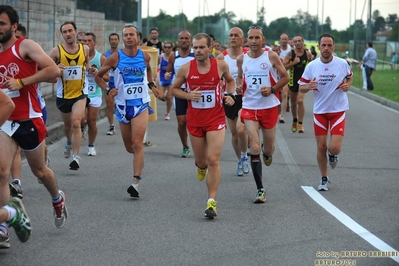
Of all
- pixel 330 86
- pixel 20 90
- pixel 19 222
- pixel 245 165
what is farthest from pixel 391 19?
pixel 19 222

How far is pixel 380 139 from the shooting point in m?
18.1

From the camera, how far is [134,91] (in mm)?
11359

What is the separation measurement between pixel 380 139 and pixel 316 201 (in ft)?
25.9

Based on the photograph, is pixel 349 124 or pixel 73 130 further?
pixel 349 124

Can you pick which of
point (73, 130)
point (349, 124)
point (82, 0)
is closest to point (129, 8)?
point (82, 0)

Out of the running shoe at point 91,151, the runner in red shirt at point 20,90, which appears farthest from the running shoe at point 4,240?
the running shoe at point 91,151

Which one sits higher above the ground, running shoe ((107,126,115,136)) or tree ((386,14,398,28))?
tree ((386,14,398,28))

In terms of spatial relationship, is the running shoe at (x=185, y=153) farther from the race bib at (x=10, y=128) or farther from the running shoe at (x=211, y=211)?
the race bib at (x=10, y=128)

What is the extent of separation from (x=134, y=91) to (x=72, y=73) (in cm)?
192

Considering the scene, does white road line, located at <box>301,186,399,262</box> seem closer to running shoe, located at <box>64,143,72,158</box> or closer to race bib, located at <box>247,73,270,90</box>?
race bib, located at <box>247,73,270,90</box>

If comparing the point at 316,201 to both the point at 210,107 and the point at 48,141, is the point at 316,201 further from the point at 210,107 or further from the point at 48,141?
the point at 48,141

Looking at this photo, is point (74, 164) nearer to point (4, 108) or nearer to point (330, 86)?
point (330, 86)

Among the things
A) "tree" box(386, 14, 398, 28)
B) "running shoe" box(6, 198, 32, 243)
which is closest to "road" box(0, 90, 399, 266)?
"running shoe" box(6, 198, 32, 243)

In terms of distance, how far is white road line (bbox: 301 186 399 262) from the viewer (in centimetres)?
799
